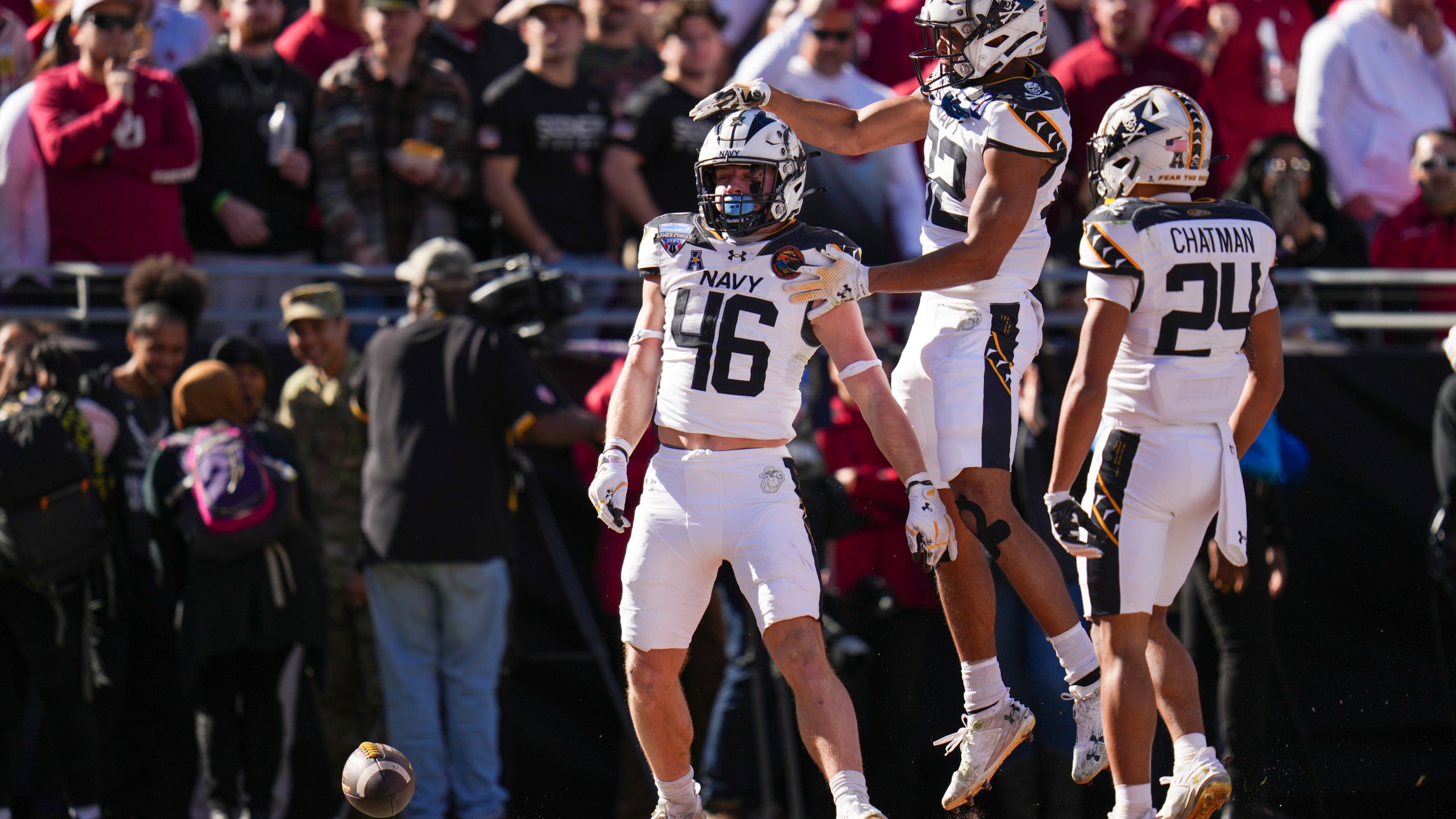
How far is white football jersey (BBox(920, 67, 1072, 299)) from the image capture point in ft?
17.8

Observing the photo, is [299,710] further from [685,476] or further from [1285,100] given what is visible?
[1285,100]

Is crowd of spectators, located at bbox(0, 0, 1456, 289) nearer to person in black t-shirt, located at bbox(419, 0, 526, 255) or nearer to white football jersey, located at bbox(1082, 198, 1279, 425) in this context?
person in black t-shirt, located at bbox(419, 0, 526, 255)

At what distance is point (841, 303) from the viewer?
17.2ft

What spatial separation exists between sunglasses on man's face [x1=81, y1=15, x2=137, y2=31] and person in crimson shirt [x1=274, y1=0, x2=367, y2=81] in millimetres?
1059

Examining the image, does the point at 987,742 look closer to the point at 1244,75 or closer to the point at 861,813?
the point at 861,813

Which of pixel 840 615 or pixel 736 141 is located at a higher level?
pixel 736 141

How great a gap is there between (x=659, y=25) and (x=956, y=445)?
435cm

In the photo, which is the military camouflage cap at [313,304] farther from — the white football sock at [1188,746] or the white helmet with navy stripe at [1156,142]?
the white football sock at [1188,746]

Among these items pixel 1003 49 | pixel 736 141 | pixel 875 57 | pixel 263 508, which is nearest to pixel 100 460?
pixel 263 508

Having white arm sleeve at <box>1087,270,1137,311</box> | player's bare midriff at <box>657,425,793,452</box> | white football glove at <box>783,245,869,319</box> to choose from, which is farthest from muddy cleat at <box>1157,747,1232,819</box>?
white football glove at <box>783,245,869,319</box>

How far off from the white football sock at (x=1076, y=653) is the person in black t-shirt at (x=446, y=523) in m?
2.43

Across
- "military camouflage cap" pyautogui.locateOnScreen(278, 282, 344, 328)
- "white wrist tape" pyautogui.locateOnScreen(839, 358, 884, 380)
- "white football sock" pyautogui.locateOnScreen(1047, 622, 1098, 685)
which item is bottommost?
"white football sock" pyautogui.locateOnScreen(1047, 622, 1098, 685)

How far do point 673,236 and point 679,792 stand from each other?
182 cm

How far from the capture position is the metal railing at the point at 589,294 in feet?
26.1
